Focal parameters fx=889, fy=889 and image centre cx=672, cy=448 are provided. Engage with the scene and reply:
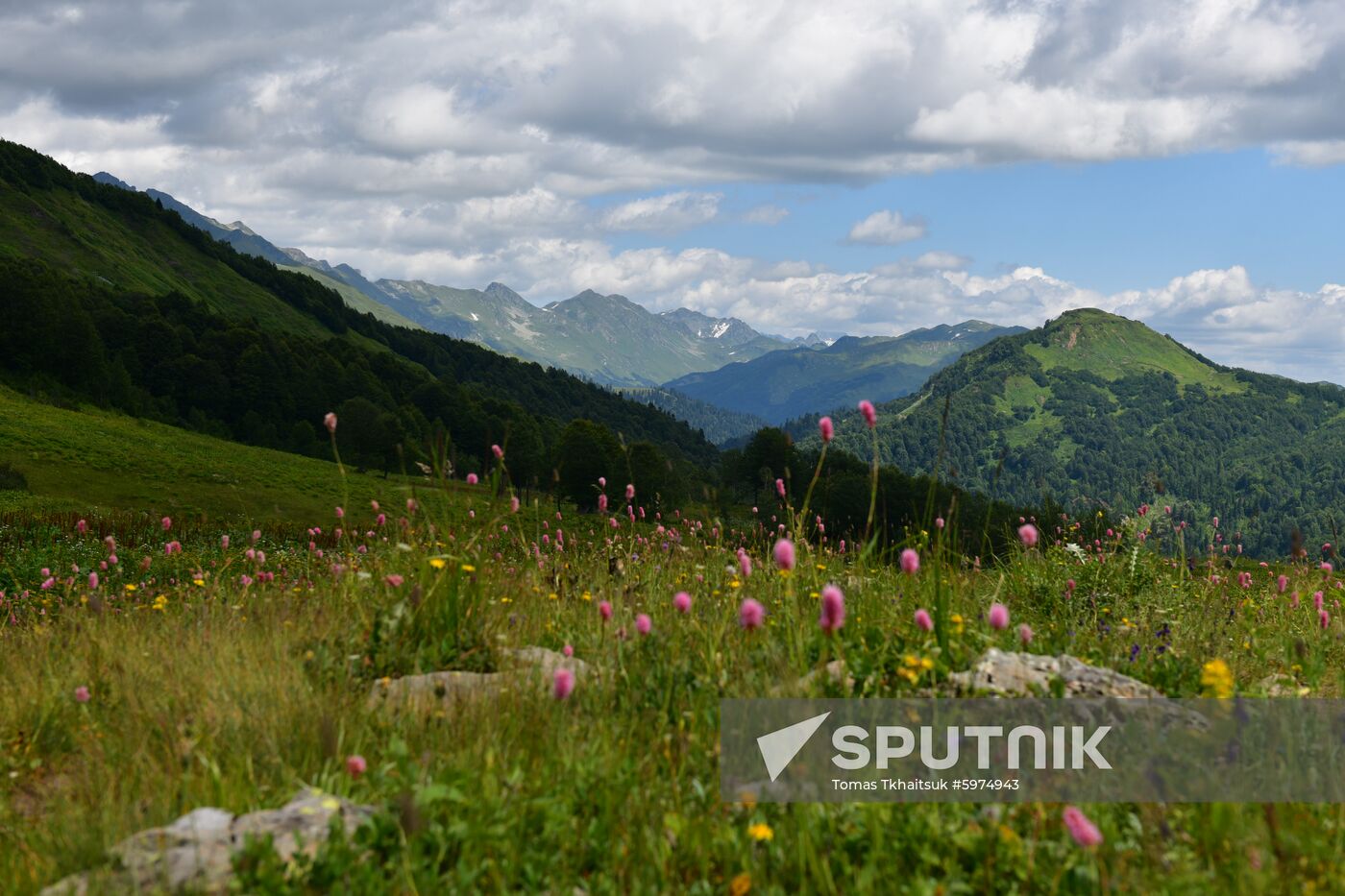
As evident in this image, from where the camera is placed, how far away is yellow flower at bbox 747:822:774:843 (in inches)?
146

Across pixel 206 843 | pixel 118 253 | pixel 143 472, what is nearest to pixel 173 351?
pixel 118 253

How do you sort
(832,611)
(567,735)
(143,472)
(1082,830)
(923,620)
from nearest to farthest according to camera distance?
(1082,830)
(832,611)
(923,620)
(567,735)
(143,472)

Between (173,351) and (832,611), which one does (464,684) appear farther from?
(173,351)

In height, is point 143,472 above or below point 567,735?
below

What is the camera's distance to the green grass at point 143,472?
5081 cm

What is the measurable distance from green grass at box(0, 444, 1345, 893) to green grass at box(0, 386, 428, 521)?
39.8 meters

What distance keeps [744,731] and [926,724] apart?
3.20ft

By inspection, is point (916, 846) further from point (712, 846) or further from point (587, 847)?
point (587, 847)

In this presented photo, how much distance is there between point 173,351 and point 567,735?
137 m

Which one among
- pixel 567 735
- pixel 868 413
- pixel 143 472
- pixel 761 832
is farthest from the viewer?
pixel 143 472

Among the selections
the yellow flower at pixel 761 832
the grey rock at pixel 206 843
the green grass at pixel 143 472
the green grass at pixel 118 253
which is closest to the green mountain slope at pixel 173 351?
the green grass at pixel 118 253

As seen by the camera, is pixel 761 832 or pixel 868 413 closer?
pixel 761 832

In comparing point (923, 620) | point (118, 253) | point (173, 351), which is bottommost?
point (923, 620)

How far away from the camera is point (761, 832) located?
3.70 meters
